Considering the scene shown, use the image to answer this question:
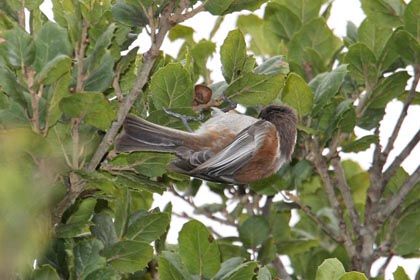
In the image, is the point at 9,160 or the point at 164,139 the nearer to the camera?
the point at 9,160

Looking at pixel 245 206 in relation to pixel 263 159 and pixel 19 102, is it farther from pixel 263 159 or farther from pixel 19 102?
pixel 19 102

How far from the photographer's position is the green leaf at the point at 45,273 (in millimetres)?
2529

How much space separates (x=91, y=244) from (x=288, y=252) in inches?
75.3

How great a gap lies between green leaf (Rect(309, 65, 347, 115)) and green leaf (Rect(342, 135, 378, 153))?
0.32m

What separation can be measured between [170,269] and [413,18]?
2114 mm

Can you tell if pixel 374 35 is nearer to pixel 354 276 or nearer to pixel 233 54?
pixel 233 54

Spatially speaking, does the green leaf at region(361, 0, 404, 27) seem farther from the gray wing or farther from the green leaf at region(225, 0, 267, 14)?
the green leaf at region(225, 0, 267, 14)

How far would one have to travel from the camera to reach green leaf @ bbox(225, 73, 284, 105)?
10.4ft

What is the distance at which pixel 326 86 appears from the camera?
418 cm

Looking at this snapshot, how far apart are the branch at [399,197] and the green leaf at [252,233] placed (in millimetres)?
669

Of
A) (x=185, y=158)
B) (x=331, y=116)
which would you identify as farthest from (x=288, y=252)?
(x=185, y=158)

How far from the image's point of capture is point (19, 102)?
2.54m

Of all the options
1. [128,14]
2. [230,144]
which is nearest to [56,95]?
[128,14]

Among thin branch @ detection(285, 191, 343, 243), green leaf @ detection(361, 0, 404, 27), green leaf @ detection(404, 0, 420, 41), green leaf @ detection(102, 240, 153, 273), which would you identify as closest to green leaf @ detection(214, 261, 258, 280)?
green leaf @ detection(102, 240, 153, 273)
